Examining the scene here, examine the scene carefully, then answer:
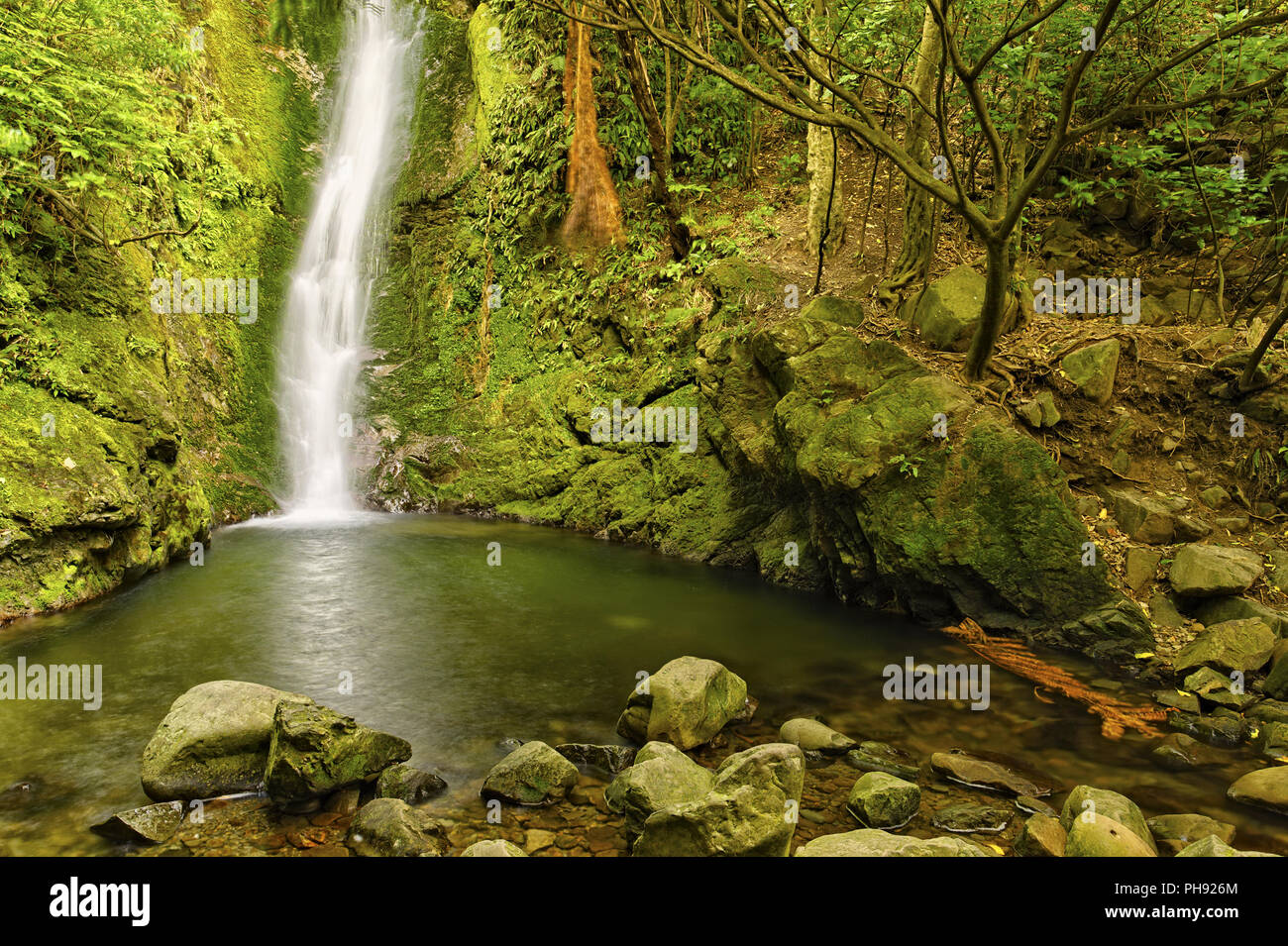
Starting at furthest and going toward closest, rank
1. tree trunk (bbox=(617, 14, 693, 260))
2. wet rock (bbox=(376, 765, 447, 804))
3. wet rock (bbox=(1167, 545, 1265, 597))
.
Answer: tree trunk (bbox=(617, 14, 693, 260))
wet rock (bbox=(1167, 545, 1265, 597))
wet rock (bbox=(376, 765, 447, 804))

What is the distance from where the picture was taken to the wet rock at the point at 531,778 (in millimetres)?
4812

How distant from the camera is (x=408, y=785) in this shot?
485 cm

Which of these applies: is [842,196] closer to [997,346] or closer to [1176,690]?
[997,346]

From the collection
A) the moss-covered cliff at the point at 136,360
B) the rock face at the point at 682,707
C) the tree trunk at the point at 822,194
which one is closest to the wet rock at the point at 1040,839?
the rock face at the point at 682,707

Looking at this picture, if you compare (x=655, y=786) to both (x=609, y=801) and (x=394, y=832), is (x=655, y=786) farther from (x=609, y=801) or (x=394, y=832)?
(x=394, y=832)

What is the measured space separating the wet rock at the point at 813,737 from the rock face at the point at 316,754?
3.02 metres

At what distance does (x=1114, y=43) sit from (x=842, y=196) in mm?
4537

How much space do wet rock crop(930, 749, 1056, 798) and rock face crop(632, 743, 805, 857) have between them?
1.61 meters

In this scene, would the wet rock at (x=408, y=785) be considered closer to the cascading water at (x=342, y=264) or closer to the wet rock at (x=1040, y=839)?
the wet rock at (x=1040, y=839)

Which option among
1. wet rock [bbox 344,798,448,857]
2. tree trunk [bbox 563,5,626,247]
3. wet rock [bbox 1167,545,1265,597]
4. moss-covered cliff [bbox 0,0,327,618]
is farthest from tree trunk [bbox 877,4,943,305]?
moss-covered cliff [bbox 0,0,327,618]

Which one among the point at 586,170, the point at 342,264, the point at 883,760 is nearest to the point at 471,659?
the point at 883,760

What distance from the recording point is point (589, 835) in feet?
14.6

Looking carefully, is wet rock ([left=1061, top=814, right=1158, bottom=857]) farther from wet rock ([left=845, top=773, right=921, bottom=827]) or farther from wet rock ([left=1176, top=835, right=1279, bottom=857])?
wet rock ([left=845, top=773, right=921, bottom=827])

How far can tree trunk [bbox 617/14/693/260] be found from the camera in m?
12.8
